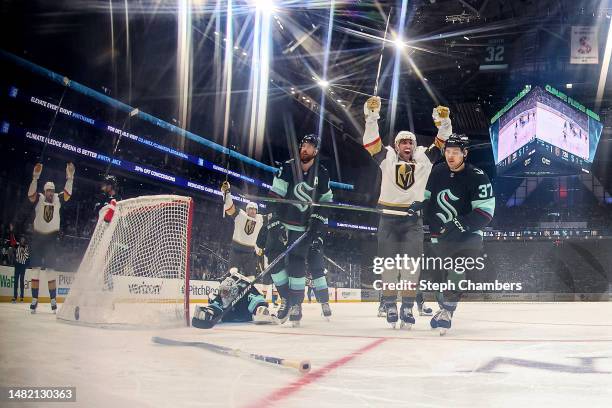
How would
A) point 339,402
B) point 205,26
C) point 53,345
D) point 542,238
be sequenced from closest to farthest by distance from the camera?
point 339,402 < point 53,345 < point 542,238 < point 205,26

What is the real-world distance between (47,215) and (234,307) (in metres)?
1.13

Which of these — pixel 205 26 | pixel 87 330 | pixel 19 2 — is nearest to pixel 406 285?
Answer: pixel 87 330

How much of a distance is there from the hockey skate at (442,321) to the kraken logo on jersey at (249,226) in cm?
101

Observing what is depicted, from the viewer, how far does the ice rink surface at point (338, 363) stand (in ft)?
6.13

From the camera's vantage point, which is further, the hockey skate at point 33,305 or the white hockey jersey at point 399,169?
the hockey skate at point 33,305

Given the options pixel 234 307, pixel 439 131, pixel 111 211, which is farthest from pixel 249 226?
pixel 439 131

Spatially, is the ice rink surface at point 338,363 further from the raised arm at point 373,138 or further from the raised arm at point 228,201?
the raised arm at point 373,138

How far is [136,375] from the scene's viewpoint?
6.65 ft

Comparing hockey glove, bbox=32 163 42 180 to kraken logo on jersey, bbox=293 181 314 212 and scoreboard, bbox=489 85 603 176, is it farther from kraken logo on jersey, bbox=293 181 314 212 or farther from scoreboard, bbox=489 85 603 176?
scoreboard, bbox=489 85 603 176

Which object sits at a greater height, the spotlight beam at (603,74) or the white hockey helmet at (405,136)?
the spotlight beam at (603,74)

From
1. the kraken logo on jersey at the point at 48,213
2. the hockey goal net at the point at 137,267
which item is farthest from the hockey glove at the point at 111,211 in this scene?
the kraken logo on jersey at the point at 48,213

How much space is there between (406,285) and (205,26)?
1.87 metres

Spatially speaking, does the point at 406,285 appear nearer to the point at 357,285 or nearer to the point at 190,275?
the point at 357,285

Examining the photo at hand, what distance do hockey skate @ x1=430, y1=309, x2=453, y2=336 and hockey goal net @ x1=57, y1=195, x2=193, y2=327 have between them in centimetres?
123
